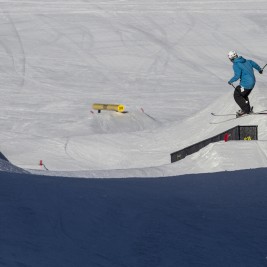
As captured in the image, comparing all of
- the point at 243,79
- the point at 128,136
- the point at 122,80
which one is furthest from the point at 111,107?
the point at 122,80

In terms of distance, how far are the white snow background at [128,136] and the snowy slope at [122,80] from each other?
0.04 meters

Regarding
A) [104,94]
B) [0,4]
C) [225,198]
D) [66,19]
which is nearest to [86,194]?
[225,198]

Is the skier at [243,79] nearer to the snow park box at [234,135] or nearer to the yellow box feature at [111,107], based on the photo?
the snow park box at [234,135]

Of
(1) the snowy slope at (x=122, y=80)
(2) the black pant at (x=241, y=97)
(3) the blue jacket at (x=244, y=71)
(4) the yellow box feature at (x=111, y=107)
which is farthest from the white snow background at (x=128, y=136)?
(3) the blue jacket at (x=244, y=71)

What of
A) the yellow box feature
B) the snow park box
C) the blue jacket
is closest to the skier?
the blue jacket

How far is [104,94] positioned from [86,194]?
18.4 metres

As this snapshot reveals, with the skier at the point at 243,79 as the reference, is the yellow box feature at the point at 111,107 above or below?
above

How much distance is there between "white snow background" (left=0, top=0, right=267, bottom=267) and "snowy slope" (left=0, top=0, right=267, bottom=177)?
41 mm

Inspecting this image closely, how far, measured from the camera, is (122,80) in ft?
92.9

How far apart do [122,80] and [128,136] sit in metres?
10.1

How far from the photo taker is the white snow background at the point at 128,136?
23.6 feet

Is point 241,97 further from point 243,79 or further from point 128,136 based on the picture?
point 128,136

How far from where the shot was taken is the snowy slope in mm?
17078

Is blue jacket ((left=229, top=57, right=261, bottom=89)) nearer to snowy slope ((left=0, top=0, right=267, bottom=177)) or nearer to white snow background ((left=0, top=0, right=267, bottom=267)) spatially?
white snow background ((left=0, top=0, right=267, bottom=267))
